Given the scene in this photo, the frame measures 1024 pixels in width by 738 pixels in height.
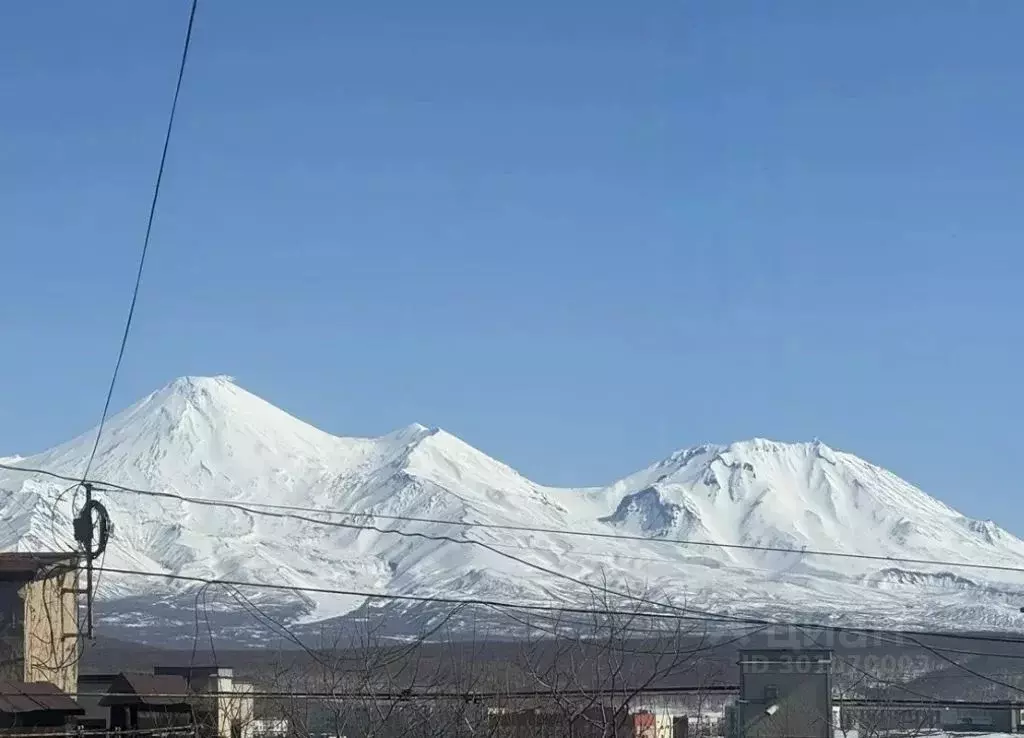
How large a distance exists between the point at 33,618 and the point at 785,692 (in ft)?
52.9

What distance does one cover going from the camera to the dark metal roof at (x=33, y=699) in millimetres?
32406

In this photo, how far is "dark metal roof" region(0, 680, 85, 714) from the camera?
3241 centimetres

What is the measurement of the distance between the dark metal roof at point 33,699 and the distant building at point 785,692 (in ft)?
46.2

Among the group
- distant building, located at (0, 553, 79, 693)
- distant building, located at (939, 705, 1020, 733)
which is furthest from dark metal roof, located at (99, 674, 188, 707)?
distant building, located at (939, 705, 1020, 733)

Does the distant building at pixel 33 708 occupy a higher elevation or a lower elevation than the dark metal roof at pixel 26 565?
lower

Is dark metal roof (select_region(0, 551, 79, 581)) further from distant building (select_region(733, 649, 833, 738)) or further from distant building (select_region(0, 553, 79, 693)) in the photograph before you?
distant building (select_region(733, 649, 833, 738))

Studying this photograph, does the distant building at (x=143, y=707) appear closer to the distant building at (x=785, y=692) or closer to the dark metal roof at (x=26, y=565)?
the dark metal roof at (x=26, y=565)

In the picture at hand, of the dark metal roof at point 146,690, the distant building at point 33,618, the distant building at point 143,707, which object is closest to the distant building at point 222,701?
the dark metal roof at point 146,690

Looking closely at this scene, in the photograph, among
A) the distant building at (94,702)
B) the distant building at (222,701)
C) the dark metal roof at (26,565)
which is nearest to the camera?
the dark metal roof at (26,565)

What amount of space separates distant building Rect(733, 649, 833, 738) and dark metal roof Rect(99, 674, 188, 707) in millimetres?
13140

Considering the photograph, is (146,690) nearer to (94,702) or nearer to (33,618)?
(94,702)

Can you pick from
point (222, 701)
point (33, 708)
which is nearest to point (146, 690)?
point (222, 701)

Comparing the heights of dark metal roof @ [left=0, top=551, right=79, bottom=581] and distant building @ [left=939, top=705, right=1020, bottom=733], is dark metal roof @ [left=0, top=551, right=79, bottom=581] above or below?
above

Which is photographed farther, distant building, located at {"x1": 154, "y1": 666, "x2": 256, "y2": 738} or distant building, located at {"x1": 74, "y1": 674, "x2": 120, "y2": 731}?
distant building, located at {"x1": 154, "y1": 666, "x2": 256, "y2": 738}
